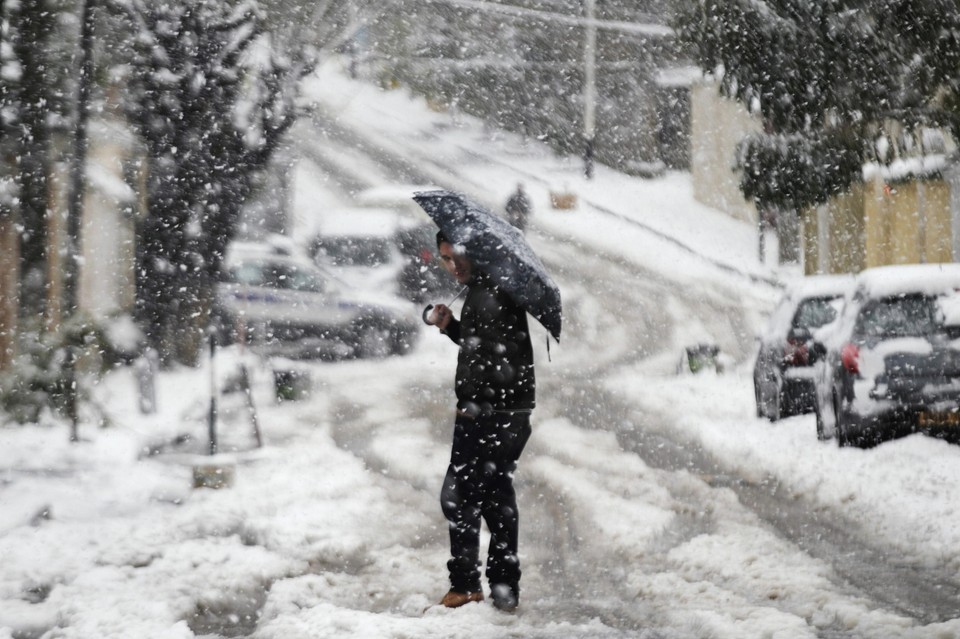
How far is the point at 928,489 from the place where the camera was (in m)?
9.31

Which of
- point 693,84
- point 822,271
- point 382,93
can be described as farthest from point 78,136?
point 382,93

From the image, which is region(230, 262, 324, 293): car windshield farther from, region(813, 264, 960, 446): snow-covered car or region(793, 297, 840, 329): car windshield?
region(813, 264, 960, 446): snow-covered car

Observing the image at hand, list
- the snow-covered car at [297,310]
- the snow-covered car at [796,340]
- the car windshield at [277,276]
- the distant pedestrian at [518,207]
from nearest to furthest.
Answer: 1. the snow-covered car at [796,340]
2. the snow-covered car at [297,310]
3. the car windshield at [277,276]
4. the distant pedestrian at [518,207]

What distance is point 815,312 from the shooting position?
44.2ft

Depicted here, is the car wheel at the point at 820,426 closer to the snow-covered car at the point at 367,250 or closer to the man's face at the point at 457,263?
the man's face at the point at 457,263

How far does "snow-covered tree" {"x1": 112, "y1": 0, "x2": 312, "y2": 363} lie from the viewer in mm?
15797

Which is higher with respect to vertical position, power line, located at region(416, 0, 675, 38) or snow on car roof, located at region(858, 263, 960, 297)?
power line, located at region(416, 0, 675, 38)

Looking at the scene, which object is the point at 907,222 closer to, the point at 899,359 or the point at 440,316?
the point at 899,359

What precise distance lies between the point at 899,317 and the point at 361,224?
14.2 m

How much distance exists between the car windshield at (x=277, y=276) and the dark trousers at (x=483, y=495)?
44.1 feet

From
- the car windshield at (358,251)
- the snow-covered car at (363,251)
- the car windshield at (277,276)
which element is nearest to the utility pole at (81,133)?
the car windshield at (277,276)

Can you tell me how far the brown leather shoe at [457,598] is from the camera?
6.34 meters

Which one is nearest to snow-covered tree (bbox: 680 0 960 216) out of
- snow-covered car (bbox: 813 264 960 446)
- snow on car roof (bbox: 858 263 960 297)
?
snow on car roof (bbox: 858 263 960 297)

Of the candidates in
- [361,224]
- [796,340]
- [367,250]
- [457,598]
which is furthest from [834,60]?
[361,224]
